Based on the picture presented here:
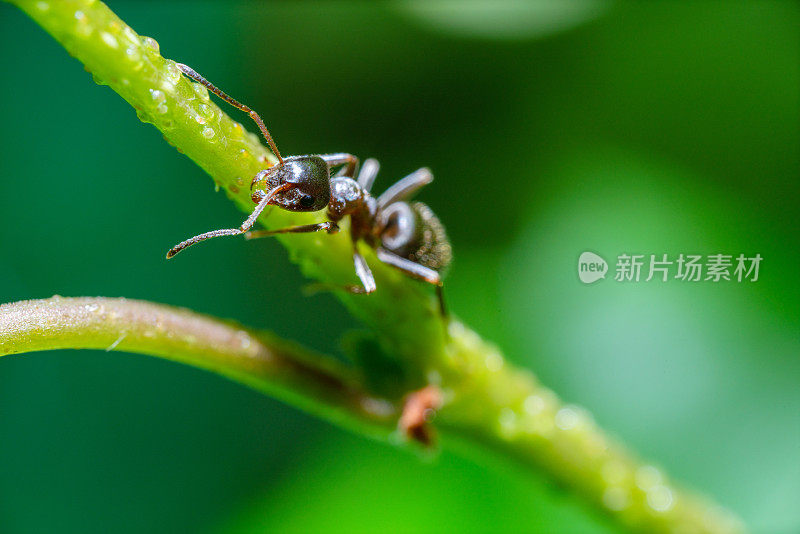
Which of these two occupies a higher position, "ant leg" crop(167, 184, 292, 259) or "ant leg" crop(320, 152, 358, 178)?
"ant leg" crop(320, 152, 358, 178)

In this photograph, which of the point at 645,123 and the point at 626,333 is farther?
the point at 645,123

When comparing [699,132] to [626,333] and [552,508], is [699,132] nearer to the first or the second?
[626,333]

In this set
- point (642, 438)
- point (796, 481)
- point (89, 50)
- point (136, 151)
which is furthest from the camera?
point (136, 151)

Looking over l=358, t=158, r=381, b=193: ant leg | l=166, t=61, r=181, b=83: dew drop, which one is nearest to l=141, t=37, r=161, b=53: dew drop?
l=166, t=61, r=181, b=83: dew drop

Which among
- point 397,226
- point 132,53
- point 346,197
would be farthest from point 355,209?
point 132,53

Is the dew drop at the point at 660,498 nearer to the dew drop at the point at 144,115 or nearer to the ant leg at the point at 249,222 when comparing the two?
the ant leg at the point at 249,222

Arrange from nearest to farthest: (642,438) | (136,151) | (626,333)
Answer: (642,438) → (626,333) → (136,151)

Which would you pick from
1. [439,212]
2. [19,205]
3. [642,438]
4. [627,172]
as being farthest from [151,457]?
[627,172]

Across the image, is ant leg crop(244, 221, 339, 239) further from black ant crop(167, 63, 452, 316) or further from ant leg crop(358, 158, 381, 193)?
ant leg crop(358, 158, 381, 193)

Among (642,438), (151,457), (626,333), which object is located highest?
(626,333)
